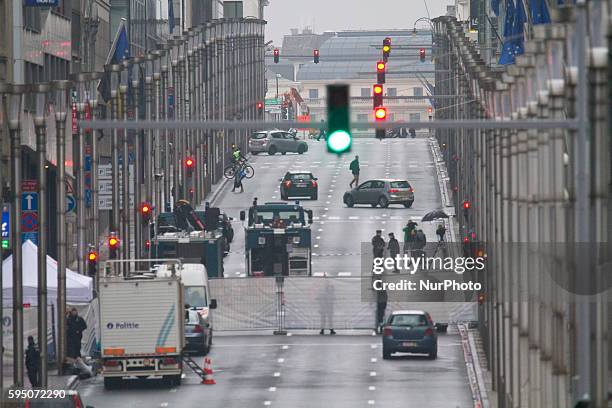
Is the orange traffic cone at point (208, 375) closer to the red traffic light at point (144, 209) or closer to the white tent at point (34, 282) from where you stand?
the white tent at point (34, 282)

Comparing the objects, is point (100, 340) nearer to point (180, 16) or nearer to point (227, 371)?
point (227, 371)

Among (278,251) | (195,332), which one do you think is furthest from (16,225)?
(278,251)

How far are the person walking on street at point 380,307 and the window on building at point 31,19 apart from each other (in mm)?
20953

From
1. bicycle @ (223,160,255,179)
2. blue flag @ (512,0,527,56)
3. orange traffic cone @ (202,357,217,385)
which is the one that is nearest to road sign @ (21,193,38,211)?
orange traffic cone @ (202,357,217,385)

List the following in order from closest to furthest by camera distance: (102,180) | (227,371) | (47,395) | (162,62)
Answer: (47,395)
(227,371)
(102,180)
(162,62)

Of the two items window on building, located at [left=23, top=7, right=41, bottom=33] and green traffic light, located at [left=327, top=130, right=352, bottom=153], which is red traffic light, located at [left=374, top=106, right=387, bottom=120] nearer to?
green traffic light, located at [left=327, top=130, right=352, bottom=153]

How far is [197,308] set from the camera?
197 ft

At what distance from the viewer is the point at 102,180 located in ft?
233

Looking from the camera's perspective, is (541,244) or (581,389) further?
(541,244)

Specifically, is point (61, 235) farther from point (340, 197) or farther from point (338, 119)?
point (340, 197)

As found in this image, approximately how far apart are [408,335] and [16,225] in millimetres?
13660

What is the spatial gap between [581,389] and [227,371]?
105 feet

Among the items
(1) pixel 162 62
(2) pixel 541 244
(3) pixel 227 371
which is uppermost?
(1) pixel 162 62

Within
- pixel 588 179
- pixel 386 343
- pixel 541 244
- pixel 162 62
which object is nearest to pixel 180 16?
pixel 162 62
